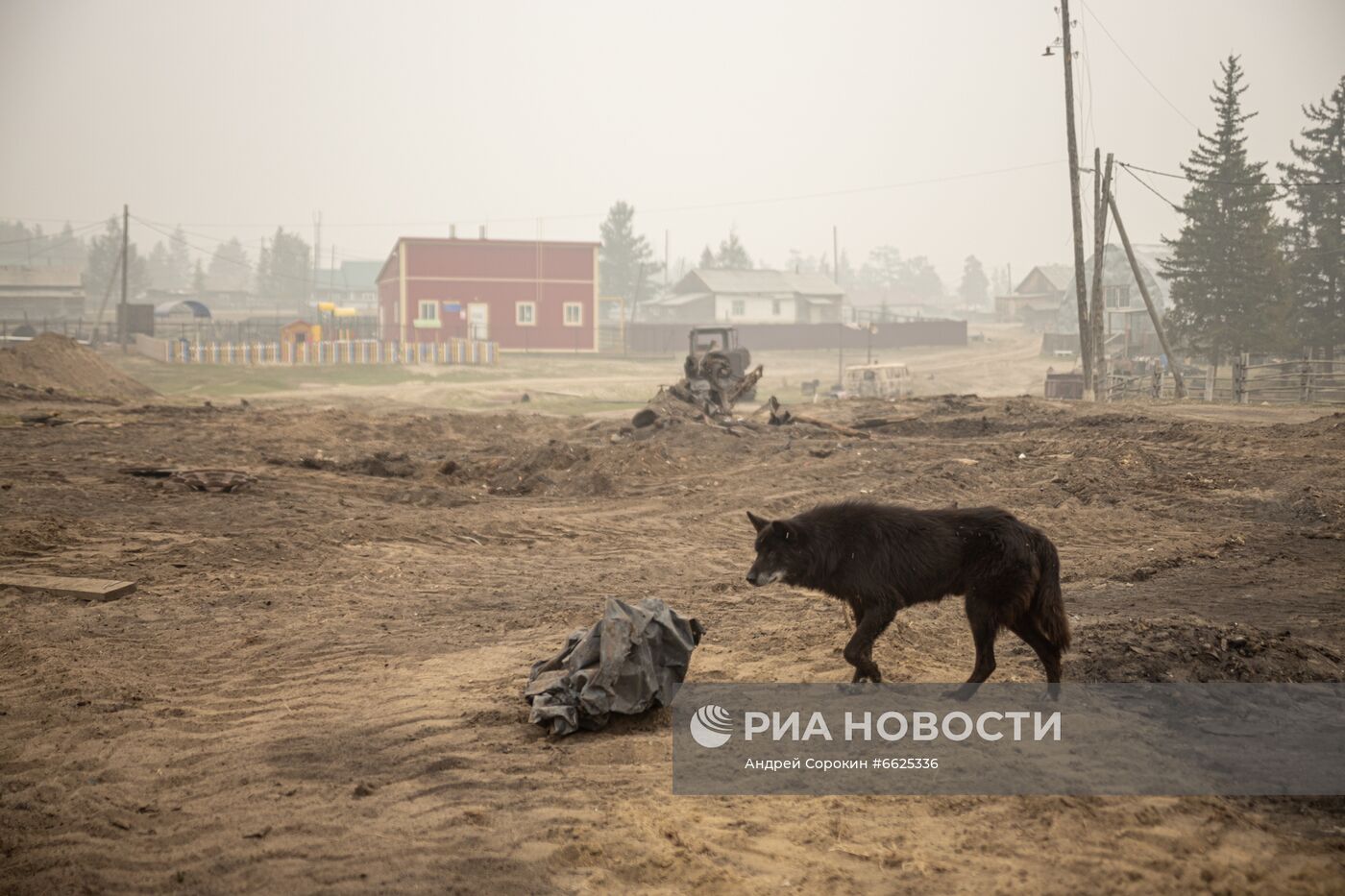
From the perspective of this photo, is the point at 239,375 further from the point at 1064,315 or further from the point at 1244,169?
the point at 1064,315

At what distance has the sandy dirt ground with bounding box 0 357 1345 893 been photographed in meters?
4.39

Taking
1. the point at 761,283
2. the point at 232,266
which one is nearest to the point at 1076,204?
the point at 761,283

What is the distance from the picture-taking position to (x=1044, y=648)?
6180mm

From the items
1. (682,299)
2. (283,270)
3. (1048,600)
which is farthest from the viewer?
(283,270)

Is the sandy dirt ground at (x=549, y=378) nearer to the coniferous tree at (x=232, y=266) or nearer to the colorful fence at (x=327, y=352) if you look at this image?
the colorful fence at (x=327, y=352)

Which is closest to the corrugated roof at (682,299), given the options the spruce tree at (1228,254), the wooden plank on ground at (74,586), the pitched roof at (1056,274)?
the pitched roof at (1056,274)

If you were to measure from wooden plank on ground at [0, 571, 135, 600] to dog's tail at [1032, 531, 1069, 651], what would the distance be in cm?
780

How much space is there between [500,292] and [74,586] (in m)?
51.7

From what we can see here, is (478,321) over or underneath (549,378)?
over

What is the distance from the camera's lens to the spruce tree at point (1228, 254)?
38625 mm

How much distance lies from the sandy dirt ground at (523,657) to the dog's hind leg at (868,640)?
47 cm

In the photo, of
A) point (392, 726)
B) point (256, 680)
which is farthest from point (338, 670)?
point (392, 726)

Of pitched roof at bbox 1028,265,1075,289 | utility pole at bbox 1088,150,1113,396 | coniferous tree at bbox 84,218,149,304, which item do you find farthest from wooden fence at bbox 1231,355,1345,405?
coniferous tree at bbox 84,218,149,304

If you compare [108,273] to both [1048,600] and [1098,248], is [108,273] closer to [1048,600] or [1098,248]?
[1098,248]
